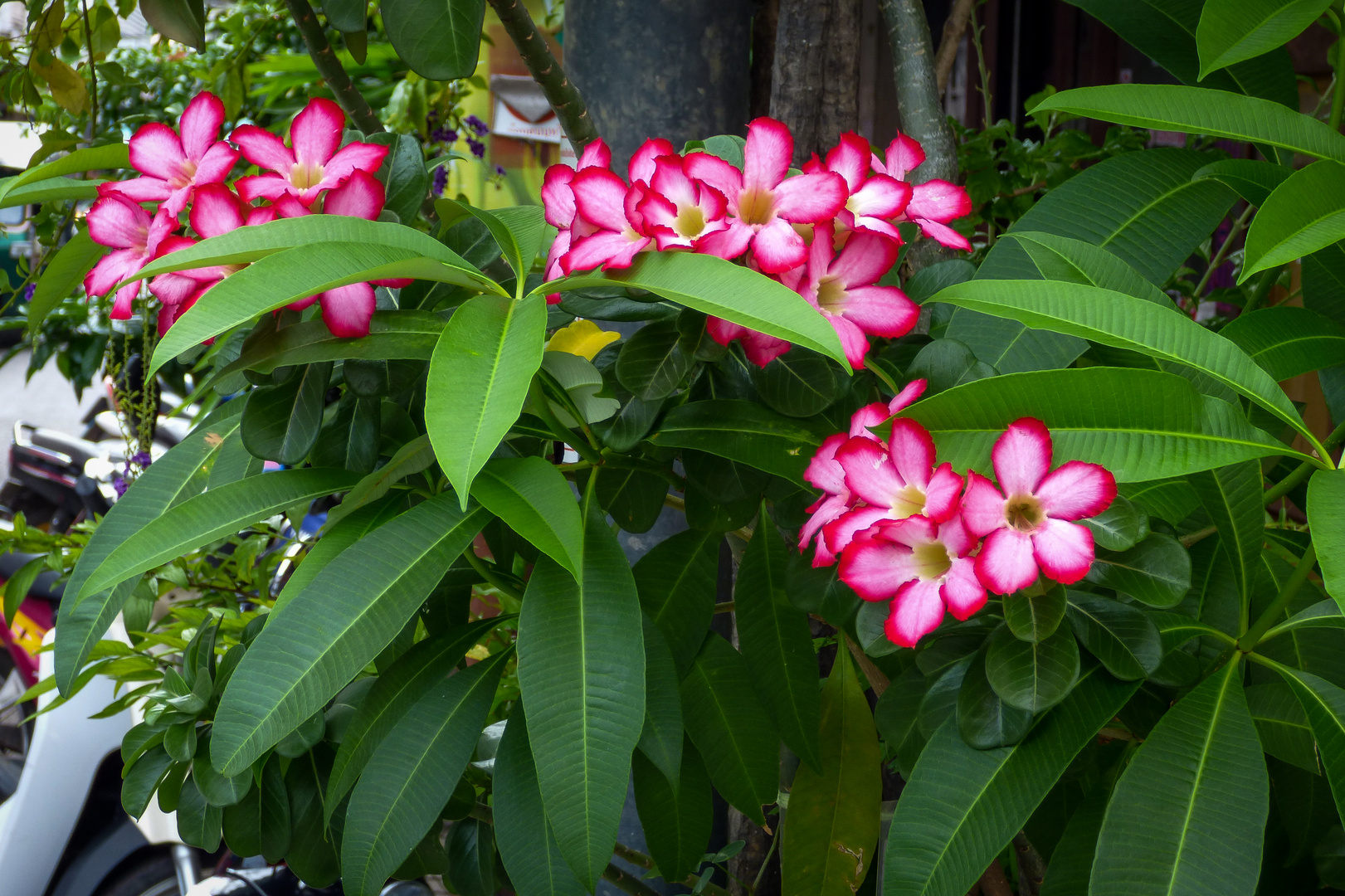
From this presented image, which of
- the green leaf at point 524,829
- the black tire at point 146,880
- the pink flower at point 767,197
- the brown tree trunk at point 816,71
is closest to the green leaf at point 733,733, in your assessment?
the green leaf at point 524,829

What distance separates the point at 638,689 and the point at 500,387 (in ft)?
0.61

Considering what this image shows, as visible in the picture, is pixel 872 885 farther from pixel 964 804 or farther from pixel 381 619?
pixel 381 619

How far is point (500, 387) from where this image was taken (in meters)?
0.46

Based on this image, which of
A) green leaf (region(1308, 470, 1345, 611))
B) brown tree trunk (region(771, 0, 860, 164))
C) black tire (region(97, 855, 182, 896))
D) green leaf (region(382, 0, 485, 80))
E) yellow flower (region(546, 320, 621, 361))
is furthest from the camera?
black tire (region(97, 855, 182, 896))

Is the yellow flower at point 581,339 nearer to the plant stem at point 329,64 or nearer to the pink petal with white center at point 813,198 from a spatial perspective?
the plant stem at point 329,64

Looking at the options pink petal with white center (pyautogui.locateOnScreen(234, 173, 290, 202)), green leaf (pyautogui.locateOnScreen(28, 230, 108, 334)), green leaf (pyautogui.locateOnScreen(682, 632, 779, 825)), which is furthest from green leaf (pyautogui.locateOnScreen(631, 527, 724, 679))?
green leaf (pyautogui.locateOnScreen(28, 230, 108, 334))

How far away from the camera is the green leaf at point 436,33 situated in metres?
0.72

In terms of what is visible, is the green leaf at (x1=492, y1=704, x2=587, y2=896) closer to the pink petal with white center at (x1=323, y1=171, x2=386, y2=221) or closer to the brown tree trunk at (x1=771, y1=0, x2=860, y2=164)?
the pink petal with white center at (x1=323, y1=171, x2=386, y2=221)

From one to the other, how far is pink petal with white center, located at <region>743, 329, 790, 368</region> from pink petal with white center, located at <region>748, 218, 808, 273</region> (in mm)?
39

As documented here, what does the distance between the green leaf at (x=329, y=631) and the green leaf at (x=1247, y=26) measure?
0.54 meters

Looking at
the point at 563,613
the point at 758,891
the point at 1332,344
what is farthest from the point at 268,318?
the point at 758,891

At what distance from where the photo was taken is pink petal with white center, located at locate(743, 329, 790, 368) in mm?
543

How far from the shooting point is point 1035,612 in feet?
1.63

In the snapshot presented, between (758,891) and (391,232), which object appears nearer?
(391,232)
